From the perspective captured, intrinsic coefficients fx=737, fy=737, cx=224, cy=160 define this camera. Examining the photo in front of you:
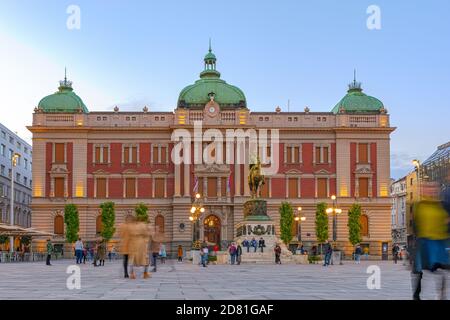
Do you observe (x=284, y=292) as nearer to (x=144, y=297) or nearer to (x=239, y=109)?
(x=144, y=297)

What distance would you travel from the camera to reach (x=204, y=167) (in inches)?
3054

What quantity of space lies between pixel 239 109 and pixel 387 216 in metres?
19.4

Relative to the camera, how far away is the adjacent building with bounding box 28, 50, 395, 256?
7744 cm

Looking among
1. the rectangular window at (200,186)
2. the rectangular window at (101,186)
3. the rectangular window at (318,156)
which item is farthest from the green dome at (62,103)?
the rectangular window at (318,156)

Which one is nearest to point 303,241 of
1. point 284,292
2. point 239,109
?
point 239,109

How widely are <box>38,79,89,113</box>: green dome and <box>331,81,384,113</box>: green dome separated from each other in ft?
93.8

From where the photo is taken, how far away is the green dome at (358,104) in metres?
80.9

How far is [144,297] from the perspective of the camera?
1495 centimetres

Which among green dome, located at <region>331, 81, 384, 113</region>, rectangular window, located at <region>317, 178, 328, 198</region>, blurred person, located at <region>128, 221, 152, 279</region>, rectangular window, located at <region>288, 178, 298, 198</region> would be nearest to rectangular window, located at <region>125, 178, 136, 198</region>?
rectangular window, located at <region>288, 178, 298, 198</region>

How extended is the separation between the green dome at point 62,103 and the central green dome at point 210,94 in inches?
434

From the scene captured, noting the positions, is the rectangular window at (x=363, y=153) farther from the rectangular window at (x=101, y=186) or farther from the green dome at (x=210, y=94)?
the rectangular window at (x=101, y=186)

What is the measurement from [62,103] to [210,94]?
1615 centimetres

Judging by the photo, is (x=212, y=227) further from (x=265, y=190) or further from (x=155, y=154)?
(x=155, y=154)

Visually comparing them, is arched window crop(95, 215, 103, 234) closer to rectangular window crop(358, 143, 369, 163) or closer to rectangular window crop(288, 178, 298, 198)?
rectangular window crop(288, 178, 298, 198)
